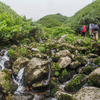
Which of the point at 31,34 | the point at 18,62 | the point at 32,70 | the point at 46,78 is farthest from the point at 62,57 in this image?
the point at 31,34

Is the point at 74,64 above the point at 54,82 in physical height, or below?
above

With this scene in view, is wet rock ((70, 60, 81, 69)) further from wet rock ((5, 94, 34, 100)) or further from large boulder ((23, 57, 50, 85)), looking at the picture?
wet rock ((5, 94, 34, 100))

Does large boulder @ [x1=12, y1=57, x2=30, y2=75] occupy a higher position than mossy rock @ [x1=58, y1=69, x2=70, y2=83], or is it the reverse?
large boulder @ [x1=12, y1=57, x2=30, y2=75]

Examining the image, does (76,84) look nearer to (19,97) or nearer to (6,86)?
(19,97)

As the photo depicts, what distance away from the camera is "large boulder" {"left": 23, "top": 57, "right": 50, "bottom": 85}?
5.87m

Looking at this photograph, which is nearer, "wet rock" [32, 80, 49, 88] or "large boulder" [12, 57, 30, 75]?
"wet rock" [32, 80, 49, 88]

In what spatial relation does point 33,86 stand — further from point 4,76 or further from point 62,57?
point 62,57

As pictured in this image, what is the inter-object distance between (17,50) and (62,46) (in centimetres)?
463

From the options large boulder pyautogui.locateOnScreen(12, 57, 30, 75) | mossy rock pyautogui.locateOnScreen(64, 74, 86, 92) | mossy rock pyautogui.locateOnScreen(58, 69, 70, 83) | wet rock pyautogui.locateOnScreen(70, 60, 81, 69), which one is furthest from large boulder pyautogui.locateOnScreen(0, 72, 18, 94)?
wet rock pyautogui.locateOnScreen(70, 60, 81, 69)

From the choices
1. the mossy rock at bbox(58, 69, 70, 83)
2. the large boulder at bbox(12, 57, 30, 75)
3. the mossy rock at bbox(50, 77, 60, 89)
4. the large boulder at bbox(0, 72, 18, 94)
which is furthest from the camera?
the large boulder at bbox(12, 57, 30, 75)

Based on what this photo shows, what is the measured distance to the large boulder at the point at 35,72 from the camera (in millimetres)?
5867

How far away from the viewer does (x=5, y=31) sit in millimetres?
9141

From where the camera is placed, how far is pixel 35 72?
6012 mm

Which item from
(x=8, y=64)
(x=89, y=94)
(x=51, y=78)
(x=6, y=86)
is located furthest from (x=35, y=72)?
(x=89, y=94)
